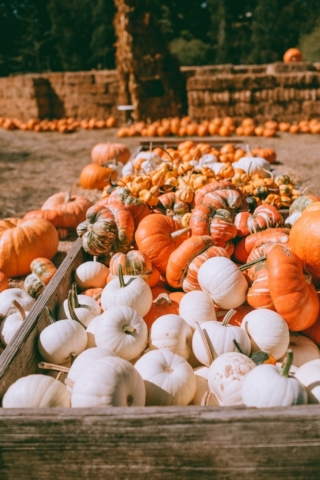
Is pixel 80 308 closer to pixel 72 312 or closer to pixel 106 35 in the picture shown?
pixel 72 312

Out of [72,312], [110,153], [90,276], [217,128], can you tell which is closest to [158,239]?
[90,276]

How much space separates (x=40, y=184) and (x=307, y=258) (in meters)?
5.41

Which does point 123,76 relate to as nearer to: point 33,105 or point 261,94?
point 33,105

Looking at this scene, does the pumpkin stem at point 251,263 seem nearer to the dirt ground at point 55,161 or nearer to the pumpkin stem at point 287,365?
the pumpkin stem at point 287,365

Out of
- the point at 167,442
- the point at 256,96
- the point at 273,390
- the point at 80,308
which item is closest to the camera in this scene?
the point at 167,442

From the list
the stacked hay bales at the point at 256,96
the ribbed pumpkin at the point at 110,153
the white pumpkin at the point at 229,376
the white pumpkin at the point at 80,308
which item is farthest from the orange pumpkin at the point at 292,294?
the stacked hay bales at the point at 256,96

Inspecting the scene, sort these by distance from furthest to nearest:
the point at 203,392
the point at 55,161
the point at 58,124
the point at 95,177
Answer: the point at 58,124, the point at 55,161, the point at 95,177, the point at 203,392

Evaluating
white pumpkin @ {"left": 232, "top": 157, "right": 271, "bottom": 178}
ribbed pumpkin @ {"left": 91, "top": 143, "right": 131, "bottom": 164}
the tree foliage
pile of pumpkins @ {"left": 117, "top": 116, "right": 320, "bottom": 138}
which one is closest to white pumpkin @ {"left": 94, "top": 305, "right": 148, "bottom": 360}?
white pumpkin @ {"left": 232, "top": 157, "right": 271, "bottom": 178}

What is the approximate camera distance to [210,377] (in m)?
1.72

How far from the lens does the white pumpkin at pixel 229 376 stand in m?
1.64

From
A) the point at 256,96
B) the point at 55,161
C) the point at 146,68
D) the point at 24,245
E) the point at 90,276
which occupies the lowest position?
the point at 55,161

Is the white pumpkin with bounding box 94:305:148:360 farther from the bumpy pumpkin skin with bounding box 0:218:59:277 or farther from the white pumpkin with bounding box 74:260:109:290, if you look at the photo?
the bumpy pumpkin skin with bounding box 0:218:59:277

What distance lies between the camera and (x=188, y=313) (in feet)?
6.97

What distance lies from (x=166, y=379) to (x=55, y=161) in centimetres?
748
